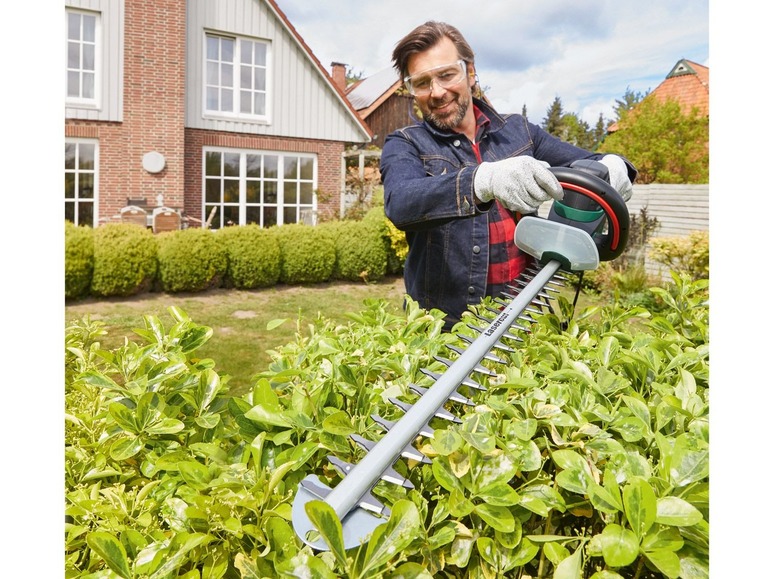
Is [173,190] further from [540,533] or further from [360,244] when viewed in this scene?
[540,533]

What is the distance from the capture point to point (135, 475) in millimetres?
946

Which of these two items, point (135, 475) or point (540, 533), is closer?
point (540, 533)

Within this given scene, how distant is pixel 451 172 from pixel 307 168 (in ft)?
43.4

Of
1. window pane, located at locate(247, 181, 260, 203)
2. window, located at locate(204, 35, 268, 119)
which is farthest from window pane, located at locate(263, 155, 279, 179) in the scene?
window, located at locate(204, 35, 268, 119)

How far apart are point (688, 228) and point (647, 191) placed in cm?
110

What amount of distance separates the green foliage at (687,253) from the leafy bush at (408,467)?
8.59 meters

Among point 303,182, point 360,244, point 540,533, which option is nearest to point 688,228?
point 360,244

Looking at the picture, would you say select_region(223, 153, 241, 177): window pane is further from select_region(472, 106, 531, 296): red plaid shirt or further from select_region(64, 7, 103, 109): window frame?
select_region(472, 106, 531, 296): red plaid shirt

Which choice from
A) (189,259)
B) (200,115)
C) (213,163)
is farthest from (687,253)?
(200,115)

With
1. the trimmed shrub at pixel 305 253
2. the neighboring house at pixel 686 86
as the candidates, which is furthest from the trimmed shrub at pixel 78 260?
the neighboring house at pixel 686 86

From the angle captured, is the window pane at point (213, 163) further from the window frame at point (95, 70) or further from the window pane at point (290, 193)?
the window frame at point (95, 70)

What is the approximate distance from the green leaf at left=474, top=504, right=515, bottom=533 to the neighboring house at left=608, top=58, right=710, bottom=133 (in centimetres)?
1900

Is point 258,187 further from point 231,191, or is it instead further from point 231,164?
point 231,164

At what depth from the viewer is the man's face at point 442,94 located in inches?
91.6
